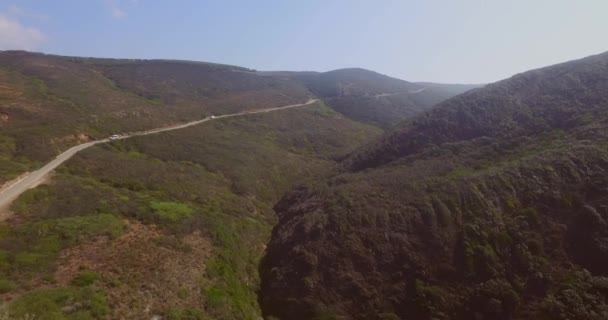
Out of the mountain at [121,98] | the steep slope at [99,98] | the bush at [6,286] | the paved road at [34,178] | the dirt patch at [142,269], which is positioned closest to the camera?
the bush at [6,286]

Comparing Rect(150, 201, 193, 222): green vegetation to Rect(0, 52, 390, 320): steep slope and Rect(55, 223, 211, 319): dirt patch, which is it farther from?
Rect(55, 223, 211, 319): dirt patch

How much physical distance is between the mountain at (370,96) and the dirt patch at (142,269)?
2361 inches

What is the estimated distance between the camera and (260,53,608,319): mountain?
63.5 feet

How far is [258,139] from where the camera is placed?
53.9m

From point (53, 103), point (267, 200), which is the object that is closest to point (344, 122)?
point (267, 200)

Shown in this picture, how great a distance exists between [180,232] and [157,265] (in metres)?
4.19

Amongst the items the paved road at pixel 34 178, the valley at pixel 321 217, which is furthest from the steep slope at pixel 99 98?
the paved road at pixel 34 178

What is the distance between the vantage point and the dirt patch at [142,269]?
1656 centimetres

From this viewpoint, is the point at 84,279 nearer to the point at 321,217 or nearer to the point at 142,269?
the point at 142,269

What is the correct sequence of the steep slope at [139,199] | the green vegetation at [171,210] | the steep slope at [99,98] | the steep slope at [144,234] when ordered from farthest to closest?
the steep slope at [99,98] → the green vegetation at [171,210] → the steep slope at [139,199] → the steep slope at [144,234]

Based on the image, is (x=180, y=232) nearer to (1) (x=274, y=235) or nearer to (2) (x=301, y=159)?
(1) (x=274, y=235)

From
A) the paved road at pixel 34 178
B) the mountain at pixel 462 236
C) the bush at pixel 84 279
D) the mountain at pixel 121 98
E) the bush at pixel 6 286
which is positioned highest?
the mountain at pixel 121 98

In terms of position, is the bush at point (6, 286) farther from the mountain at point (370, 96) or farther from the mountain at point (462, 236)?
the mountain at point (370, 96)

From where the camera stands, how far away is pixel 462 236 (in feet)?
74.6
